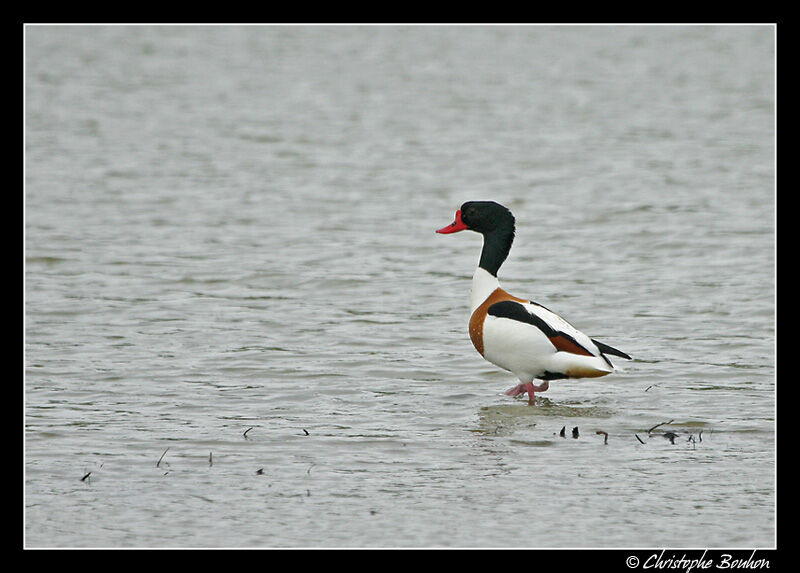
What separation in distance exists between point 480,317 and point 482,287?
0.39 m

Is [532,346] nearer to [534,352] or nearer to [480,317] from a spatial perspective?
[534,352]

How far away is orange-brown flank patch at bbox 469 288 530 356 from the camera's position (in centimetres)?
905

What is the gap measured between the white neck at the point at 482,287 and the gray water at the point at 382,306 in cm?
60

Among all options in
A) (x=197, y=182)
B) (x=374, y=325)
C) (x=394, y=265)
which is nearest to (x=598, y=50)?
(x=197, y=182)

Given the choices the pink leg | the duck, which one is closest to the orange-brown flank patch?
the duck

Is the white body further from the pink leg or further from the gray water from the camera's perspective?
the gray water

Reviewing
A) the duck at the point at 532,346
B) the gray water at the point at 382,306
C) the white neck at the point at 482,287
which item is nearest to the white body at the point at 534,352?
the duck at the point at 532,346

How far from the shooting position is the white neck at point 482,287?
30.9 ft

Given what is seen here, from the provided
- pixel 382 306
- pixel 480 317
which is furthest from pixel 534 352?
pixel 382 306

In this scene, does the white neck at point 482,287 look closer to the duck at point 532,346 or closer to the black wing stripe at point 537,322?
the duck at point 532,346

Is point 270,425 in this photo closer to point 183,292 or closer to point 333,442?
point 333,442

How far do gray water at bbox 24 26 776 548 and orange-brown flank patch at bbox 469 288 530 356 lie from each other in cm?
38

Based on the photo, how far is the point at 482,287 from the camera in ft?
31.1

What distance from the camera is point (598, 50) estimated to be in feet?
108
